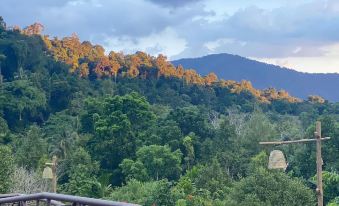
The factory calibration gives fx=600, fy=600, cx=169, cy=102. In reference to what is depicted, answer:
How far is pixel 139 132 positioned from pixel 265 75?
9053 cm

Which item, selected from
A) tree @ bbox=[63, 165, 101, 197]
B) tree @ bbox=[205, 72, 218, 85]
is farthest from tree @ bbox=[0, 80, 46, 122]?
tree @ bbox=[205, 72, 218, 85]

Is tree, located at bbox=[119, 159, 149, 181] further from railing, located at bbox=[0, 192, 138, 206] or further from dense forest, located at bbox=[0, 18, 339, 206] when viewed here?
railing, located at bbox=[0, 192, 138, 206]

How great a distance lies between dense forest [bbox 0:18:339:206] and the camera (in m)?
19.8

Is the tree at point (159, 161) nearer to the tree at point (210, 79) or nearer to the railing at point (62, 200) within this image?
the railing at point (62, 200)

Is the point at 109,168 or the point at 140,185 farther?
the point at 109,168

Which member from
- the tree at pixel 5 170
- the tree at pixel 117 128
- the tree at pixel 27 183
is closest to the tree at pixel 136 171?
the tree at pixel 117 128

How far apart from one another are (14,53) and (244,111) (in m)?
16.1

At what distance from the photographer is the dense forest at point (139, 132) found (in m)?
19.8

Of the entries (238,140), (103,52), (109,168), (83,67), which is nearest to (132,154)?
(109,168)

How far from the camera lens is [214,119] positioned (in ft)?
121

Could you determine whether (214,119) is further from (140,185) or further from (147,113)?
(140,185)

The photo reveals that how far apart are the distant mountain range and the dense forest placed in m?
66.1

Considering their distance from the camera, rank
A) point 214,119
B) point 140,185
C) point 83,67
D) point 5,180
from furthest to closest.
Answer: point 83,67 < point 214,119 < point 140,185 < point 5,180

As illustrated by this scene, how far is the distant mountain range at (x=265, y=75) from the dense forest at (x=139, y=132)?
217ft
